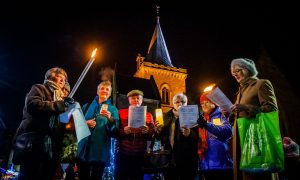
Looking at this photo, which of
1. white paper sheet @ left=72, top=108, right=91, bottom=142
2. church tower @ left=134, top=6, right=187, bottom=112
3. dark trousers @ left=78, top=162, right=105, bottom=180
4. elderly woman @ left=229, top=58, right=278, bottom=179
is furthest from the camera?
church tower @ left=134, top=6, right=187, bottom=112

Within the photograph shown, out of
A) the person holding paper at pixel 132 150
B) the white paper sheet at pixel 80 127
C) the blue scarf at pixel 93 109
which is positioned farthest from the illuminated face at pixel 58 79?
the person holding paper at pixel 132 150

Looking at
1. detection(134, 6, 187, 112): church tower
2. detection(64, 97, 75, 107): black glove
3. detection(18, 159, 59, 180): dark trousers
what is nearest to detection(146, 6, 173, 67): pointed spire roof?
detection(134, 6, 187, 112): church tower

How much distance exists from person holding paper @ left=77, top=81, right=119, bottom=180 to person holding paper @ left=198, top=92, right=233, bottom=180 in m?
1.62

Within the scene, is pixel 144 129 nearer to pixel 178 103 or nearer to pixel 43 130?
pixel 178 103

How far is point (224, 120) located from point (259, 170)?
1.72m

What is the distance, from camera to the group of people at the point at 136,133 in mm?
3578

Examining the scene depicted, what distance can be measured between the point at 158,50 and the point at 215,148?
1547 inches

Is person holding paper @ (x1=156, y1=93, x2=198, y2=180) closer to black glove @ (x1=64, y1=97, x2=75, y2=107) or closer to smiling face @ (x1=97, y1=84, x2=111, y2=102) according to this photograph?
smiling face @ (x1=97, y1=84, x2=111, y2=102)

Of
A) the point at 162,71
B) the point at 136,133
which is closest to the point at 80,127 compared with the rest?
the point at 136,133

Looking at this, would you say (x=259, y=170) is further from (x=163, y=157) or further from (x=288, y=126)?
(x=288, y=126)

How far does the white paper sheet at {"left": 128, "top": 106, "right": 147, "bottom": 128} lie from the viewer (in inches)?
171

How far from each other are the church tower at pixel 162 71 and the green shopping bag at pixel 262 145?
35003 millimetres

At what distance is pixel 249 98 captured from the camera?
363 centimetres

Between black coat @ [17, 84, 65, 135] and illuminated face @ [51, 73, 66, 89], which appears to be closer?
black coat @ [17, 84, 65, 135]
